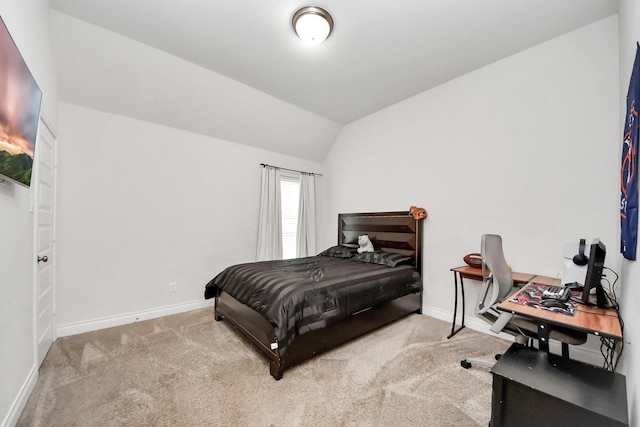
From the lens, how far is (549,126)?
8.04 ft

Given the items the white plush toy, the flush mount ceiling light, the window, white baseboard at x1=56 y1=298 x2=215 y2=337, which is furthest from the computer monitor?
white baseboard at x1=56 y1=298 x2=215 y2=337

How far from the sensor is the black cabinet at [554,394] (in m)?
0.98

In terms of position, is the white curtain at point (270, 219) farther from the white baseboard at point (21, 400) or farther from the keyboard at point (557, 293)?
the keyboard at point (557, 293)

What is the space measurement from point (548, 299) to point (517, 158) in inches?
63.9

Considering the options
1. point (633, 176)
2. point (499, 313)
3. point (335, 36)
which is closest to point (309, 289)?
point (499, 313)

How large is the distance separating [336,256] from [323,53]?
8.69 ft

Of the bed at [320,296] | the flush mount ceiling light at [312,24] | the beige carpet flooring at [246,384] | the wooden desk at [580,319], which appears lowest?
the beige carpet flooring at [246,384]

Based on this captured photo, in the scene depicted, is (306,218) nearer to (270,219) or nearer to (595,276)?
(270,219)

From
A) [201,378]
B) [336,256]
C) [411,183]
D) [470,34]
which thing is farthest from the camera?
[336,256]

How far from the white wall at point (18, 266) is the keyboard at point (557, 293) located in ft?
10.5

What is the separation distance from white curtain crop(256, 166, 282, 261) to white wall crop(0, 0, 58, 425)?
99.2 inches

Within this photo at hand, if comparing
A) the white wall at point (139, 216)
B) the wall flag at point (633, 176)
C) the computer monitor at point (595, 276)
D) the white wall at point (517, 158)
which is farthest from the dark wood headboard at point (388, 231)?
the wall flag at point (633, 176)

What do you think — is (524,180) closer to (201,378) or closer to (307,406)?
(307,406)

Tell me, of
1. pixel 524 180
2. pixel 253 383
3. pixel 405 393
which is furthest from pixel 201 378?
pixel 524 180
